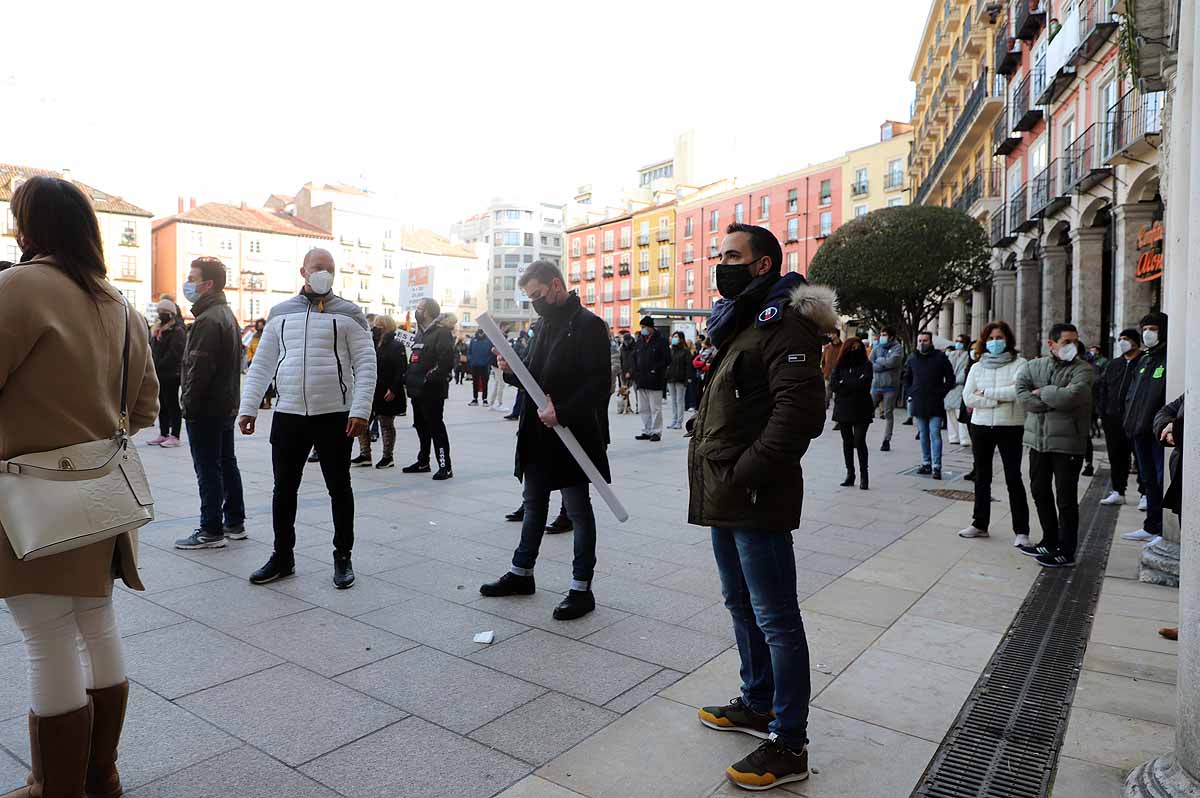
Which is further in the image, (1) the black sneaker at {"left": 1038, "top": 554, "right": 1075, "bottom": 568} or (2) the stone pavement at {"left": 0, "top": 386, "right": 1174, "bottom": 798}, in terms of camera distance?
(1) the black sneaker at {"left": 1038, "top": 554, "right": 1075, "bottom": 568}

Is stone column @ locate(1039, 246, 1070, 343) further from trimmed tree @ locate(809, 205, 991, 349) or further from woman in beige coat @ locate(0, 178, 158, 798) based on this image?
woman in beige coat @ locate(0, 178, 158, 798)

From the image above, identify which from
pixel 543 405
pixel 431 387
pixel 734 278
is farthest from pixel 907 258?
pixel 734 278

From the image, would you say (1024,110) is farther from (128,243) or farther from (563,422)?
(128,243)

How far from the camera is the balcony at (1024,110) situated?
982 inches

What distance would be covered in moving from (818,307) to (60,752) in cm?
254

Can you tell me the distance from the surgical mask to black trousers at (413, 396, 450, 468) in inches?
152

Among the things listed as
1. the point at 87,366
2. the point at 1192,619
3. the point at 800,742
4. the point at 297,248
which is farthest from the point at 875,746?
the point at 297,248

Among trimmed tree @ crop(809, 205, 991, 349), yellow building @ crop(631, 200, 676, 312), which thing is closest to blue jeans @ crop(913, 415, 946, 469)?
trimmed tree @ crop(809, 205, 991, 349)

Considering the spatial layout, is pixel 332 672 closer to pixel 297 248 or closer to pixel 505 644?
pixel 505 644

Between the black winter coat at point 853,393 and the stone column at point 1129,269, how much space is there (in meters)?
10.6

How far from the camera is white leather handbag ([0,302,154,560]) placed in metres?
2.27

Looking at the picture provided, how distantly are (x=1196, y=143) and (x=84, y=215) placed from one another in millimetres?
3104

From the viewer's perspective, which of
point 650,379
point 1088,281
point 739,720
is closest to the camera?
point 739,720

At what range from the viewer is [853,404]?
9305 millimetres
